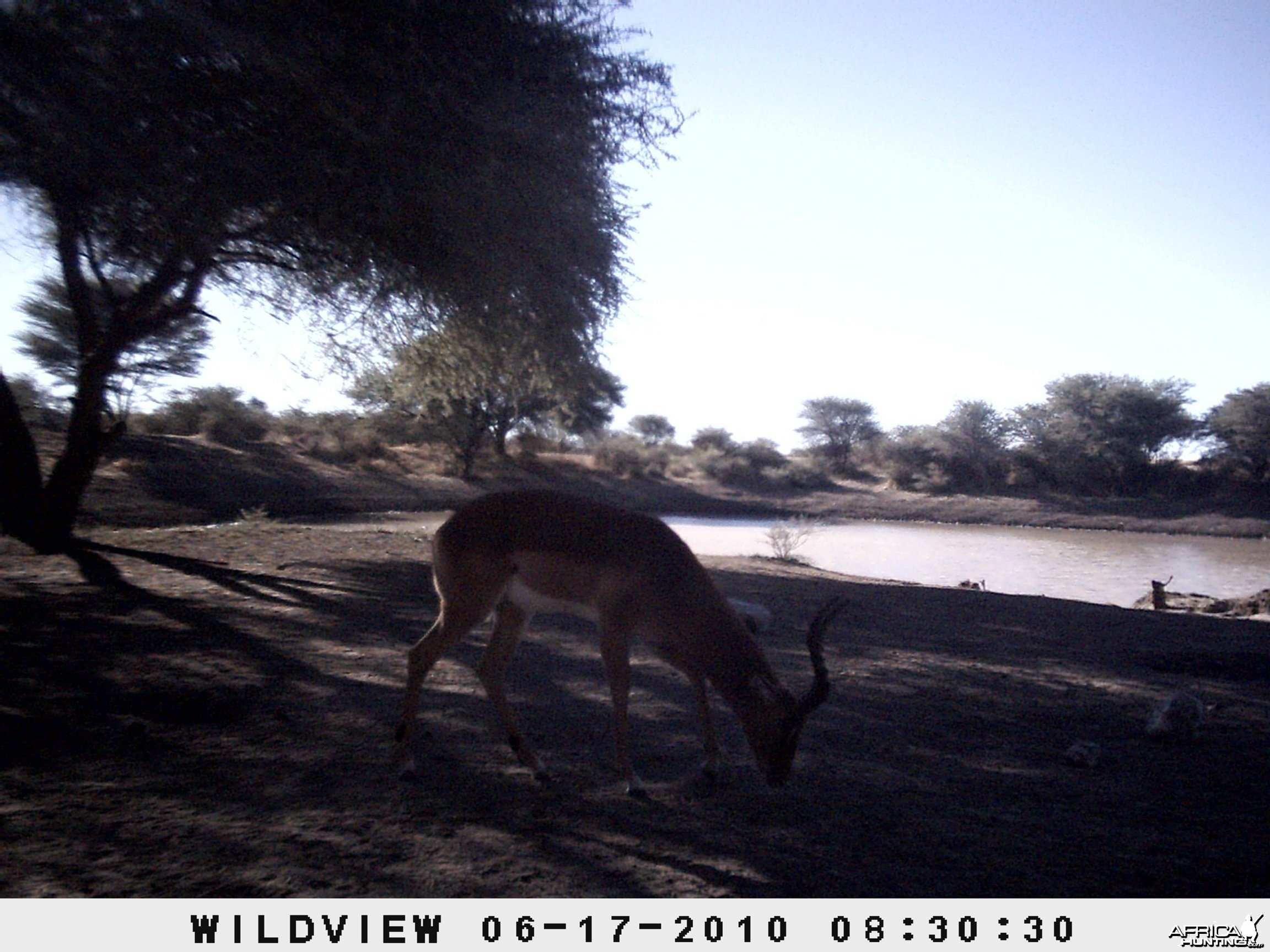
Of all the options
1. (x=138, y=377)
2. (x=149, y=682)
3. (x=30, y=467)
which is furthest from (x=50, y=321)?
(x=149, y=682)

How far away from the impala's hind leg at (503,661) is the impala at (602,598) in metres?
0.01

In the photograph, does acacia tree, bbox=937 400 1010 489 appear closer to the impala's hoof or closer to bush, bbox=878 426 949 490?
bush, bbox=878 426 949 490

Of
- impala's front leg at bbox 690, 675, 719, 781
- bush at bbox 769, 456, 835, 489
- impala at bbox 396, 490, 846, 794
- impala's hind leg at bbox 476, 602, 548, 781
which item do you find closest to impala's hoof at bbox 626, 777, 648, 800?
impala at bbox 396, 490, 846, 794

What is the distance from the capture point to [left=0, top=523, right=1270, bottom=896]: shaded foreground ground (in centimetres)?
375

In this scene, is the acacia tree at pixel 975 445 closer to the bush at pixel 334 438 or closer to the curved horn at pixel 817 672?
the bush at pixel 334 438

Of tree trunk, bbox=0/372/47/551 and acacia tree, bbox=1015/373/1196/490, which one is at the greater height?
acacia tree, bbox=1015/373/1196/490

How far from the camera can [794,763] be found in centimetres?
528

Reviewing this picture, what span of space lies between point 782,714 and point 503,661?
180 cm

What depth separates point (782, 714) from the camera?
4.57 metres

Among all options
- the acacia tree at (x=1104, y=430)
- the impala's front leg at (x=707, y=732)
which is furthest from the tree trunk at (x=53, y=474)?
the acacia tree at (x=1104, y=430)

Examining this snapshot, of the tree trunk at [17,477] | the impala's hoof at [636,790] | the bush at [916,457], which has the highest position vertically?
the bush at [916,457]

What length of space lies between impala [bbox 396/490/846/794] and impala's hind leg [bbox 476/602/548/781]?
1 centimetres

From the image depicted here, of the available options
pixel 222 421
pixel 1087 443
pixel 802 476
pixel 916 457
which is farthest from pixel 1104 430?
pixel 222 421

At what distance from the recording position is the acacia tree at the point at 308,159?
8.39 meters
